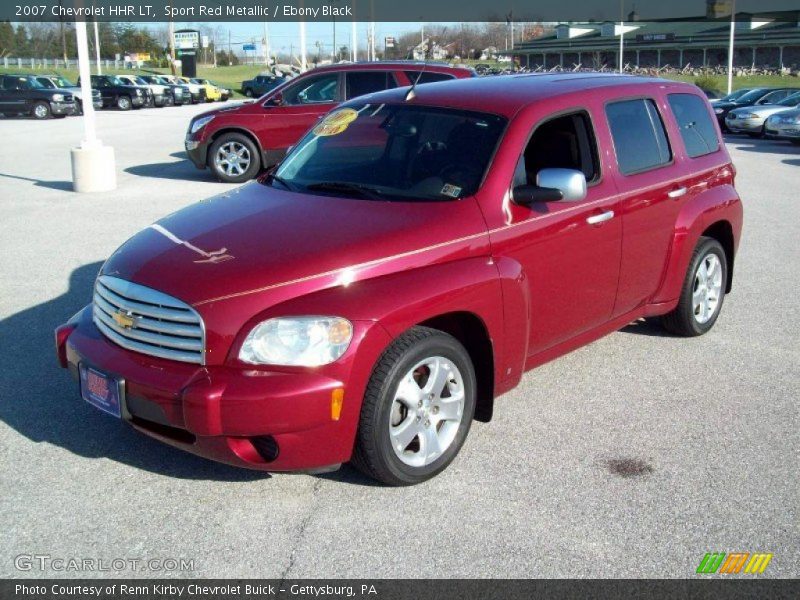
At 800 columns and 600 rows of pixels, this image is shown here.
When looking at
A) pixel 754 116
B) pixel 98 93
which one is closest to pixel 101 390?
pixel 754 116

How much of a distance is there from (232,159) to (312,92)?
67.9 inches

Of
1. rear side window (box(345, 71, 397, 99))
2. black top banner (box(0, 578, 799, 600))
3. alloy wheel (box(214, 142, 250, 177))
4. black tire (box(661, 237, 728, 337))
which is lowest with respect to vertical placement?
black top banner (box(0, 578, 799, 600))

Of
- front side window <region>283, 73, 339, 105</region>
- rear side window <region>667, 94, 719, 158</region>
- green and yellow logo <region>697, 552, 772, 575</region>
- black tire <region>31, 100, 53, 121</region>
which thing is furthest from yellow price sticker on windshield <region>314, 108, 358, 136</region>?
black tire <region>31, 100, 53, 121</region>

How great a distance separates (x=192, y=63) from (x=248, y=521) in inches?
2850

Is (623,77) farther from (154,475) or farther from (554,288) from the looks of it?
(154,475)

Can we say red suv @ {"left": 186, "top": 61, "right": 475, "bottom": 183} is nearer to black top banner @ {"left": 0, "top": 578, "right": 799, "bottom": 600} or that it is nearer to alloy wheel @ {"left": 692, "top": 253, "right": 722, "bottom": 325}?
alloy wheel @ {"left": 692, "top": 253, "right": 722, "bottom": 325}

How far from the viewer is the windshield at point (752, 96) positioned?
29.3 meters

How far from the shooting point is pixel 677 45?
81375mm

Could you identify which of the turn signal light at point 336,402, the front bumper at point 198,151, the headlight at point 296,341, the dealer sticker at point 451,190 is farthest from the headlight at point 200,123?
the turn signal light at point 336,402

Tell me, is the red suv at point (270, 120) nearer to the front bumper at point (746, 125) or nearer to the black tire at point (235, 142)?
the black tire at point (235, 142)

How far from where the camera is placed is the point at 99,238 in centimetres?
980

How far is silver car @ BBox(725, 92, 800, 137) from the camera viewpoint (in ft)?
83.7

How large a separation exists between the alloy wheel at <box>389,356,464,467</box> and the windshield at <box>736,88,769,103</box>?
28.1 meters

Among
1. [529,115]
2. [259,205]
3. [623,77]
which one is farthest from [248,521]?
[623,77]
